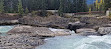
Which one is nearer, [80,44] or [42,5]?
[80,44]

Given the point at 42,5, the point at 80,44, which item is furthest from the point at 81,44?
the point at 42,5

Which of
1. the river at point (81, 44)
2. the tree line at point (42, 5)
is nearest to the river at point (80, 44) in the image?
the river at point (81, 44)

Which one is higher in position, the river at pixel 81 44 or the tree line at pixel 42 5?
the tree line at pixel 42 5

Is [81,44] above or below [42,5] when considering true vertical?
below

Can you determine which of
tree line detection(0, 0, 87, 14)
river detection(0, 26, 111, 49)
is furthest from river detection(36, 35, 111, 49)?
tree line detection(0, 0, 87, 14)

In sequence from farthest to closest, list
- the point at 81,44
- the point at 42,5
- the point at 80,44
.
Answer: the point at 42,5 → the point at 80,44 → the point at 81,44

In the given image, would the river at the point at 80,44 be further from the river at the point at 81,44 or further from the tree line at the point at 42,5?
the tree line at the point at 42,5

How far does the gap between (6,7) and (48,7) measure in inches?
710

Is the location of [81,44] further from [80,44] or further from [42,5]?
[42,5]

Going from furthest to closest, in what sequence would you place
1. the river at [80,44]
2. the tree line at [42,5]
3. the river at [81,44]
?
the tree line at [42,5]
the river at [80,44]
the river at [81,44]

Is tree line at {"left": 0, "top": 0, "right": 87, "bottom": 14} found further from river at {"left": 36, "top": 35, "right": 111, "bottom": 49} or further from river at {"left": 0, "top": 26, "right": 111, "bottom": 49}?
river at {"left": 36, "top": 35, "right": 111, "bottom": 49}

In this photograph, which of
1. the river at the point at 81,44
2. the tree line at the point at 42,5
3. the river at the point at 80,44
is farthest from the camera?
the tree line at the point at 42,5

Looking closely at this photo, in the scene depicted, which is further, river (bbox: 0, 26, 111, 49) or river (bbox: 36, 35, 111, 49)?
river (bbox: 0, 26, 111, 49)

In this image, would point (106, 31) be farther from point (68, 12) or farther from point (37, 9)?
point (37, 9)
